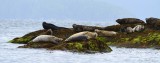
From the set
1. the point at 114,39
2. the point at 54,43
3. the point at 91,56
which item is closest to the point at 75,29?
the point at 114,39

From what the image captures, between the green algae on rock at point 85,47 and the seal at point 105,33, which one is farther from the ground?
the seal at point 105,33

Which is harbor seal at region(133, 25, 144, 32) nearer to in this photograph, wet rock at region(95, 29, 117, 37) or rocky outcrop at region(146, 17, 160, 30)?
wet rock at region(95, 29, 117, 37)

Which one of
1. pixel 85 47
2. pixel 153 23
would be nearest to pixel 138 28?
pixel 153 23

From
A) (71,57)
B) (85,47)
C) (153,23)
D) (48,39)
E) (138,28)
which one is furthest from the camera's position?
(153,23)

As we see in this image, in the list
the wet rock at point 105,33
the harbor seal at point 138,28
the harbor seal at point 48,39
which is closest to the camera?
the harbor seal at point 48,39

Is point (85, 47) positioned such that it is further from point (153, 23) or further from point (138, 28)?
point (153, 23)

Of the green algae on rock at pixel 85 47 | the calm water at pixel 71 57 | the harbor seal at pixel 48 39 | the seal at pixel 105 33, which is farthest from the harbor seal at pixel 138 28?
the green algae on rock at pixel 85 47

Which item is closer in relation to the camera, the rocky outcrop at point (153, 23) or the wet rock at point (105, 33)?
the wet rock at point (105, 33)

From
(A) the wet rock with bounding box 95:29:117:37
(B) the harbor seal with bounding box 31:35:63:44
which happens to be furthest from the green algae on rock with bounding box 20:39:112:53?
(A) the wet rock with bounding box 95:29:117:37

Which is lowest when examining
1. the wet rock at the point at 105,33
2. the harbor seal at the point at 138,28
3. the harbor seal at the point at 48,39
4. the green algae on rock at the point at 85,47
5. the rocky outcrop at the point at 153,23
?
the green algae on rock at the point at 85,47

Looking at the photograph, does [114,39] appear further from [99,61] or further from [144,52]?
[99,61]

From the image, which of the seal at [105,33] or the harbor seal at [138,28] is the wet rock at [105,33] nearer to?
the seal at [105,33]

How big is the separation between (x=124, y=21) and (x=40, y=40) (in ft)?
43.4

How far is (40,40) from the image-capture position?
1484 inches
